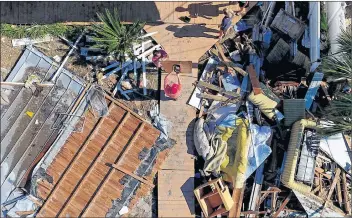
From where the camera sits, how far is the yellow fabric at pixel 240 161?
50.7 feet

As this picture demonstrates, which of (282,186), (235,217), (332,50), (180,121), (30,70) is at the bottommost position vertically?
(235,217)

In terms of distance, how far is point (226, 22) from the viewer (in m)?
15.7

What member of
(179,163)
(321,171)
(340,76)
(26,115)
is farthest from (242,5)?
(26,115)

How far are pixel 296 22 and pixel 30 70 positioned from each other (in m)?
8.51

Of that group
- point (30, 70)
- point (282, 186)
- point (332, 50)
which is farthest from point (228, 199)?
point (30, 70)

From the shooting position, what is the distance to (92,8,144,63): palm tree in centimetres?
1477

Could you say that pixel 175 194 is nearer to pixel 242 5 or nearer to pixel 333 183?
pixel 333 183

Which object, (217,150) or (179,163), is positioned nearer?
(217,150)

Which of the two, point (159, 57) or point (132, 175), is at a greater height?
point (159, 57)

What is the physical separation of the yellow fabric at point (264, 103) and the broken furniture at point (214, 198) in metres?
2.55

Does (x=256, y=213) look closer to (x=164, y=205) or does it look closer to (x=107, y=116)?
(x=164, y=205)

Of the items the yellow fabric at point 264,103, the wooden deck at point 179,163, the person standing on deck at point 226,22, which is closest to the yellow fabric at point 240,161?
the yellow fabric at point 264,103

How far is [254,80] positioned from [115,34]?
446cm

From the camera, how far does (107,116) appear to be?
51.4 feet
